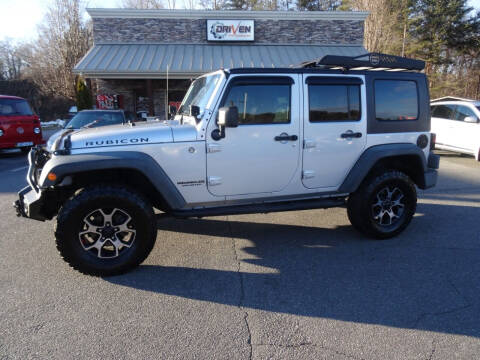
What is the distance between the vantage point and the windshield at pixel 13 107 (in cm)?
1020

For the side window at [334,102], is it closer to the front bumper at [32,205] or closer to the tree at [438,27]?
the front bumper at [32,205]

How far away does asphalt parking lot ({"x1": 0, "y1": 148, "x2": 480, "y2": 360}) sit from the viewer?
2.36 metres

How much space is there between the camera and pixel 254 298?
295 cm

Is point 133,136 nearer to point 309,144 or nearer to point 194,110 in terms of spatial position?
point 194,110

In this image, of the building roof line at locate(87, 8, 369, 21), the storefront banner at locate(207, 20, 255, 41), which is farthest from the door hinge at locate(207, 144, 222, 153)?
the building roof line at locate(87, 8, 369, 21)

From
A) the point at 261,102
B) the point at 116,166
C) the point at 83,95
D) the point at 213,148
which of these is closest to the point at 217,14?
the point at 83,95

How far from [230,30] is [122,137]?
14.3 m

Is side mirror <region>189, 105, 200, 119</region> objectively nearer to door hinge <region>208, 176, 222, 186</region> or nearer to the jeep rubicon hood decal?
the jeep rubicon hood decal

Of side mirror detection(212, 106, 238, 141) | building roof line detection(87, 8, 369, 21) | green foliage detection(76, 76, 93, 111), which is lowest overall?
side mirror detection(212, 106, 238, 141)

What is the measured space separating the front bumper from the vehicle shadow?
1022 millimetres

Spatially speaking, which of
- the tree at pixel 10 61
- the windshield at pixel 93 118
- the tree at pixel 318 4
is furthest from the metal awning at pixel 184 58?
the tree at pixel 10 61

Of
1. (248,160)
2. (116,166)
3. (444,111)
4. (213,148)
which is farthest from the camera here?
(444,111)

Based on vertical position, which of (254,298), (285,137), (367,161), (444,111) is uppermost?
(444,111)

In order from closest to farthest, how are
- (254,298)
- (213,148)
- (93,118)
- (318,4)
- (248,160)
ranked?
1. (254,298)
2. (213,148)
3. (248,160)
4. (93,118)
5. (318,4)
